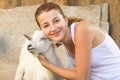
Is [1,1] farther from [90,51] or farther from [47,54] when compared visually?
[90,51]

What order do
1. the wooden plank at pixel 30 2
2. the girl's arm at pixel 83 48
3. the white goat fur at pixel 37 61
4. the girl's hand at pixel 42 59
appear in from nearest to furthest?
the girl's arm at pixel 83 48, the girl's hand at pixel 42 59, the white goat fur at pixel 37 61, the wooden plank at pixel 30 2

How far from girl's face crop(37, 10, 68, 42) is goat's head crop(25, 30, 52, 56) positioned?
0.27 m

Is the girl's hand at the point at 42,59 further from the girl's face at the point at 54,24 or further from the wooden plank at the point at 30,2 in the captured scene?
the wooden plank at the point at 30,2

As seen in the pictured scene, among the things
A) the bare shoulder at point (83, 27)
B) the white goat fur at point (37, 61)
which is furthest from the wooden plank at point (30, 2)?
the bare shoulder at point (83, 27)

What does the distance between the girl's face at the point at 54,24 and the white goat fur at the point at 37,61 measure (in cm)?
28

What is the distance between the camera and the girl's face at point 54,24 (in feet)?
4.98

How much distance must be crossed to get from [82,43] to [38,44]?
0.40 m

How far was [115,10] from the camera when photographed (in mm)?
2529

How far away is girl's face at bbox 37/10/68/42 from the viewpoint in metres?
1.52

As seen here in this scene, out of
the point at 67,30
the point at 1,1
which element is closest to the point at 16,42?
the point at 1,1

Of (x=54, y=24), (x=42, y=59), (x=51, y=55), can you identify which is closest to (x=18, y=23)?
(x=51, y=55)

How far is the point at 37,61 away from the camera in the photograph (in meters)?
2.04

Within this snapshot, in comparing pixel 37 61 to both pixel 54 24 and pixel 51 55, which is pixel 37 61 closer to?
pixel 51 55

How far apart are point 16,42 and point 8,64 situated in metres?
0.17
